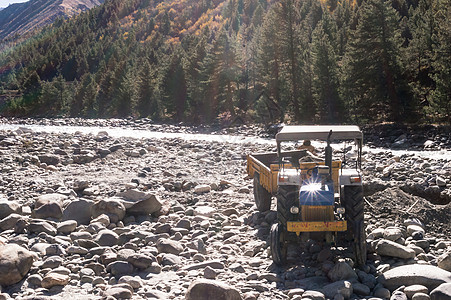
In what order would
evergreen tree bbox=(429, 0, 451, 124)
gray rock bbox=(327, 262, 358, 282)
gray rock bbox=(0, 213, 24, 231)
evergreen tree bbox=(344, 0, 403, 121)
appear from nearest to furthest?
gray rock bbox=(327, 262, 358, 282), gray rock bbox=(0, 213, 24, 231), evergreen tree bbox=(429, 0, 451, 124), evergreen tree bbox=(344, 0, 403, 121)

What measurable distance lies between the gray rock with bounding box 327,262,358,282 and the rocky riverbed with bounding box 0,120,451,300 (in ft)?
0.05

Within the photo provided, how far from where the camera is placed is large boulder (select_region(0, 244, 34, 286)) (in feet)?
22.0

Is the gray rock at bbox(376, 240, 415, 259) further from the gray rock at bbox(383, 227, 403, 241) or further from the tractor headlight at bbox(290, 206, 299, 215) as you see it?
the tractor headlight at bbox(290, 206, 299, 215)

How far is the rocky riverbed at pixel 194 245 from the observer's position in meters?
6.62

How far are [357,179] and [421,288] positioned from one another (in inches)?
89.1

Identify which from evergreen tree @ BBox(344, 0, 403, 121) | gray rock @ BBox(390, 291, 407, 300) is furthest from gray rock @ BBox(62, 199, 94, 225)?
evergreen tree @ BBox(344, 0, 403, 121)

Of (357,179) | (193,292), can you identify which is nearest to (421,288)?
(357,179)

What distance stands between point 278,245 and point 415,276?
7.41ft

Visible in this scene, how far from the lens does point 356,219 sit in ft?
24.6

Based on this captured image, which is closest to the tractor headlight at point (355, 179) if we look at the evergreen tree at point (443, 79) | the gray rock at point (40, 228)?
the gray rock at point (40, 228)

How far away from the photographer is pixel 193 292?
20.0 feet

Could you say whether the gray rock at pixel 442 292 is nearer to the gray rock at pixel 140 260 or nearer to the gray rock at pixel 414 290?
the gray rock at pixel 414 290

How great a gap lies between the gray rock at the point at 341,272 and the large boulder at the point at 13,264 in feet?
16.7

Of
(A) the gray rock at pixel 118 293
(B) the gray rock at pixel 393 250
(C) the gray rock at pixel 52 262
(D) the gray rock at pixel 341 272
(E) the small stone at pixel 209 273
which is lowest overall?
(B) the gray rock at pixel 393 250
